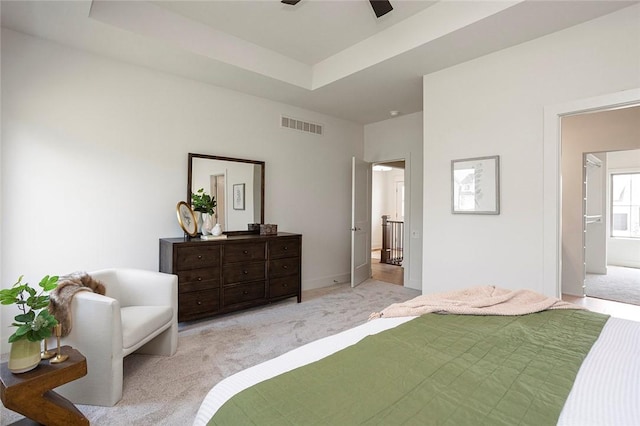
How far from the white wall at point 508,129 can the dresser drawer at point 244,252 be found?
6.53 feet

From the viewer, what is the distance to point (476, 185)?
3266mm

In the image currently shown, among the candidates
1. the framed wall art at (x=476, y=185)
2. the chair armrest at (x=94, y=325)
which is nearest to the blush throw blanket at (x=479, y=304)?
the framed wall art at (x=476, y=185)

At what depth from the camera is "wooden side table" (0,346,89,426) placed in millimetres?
1520

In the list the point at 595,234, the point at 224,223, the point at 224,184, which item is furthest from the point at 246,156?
the point at 595,234

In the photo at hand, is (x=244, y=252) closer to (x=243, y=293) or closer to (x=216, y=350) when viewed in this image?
(x=243, y=293)

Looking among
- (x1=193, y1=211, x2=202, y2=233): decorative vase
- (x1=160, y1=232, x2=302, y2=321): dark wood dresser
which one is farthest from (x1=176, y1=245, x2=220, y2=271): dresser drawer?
(x1=193, y1=211, x2=202, y2=233): decorative vase

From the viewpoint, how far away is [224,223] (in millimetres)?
4086

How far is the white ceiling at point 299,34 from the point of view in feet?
8.49

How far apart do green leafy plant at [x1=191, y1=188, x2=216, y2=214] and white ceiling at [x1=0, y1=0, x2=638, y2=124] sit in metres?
1.39

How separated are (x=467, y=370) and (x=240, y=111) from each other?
13.2 feet

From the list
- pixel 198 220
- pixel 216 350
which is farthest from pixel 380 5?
pixel 216 350

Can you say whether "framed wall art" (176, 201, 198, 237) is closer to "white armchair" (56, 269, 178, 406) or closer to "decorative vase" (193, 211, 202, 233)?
"decorative vase" (193, 211, 202, 233)

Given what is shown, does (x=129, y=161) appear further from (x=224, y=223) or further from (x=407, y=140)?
(x=407, y=140)

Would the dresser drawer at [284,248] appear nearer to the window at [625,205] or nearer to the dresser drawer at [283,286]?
the dresser drawer at [283,286]
